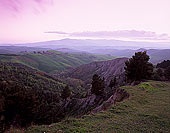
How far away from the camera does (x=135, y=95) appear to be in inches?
767

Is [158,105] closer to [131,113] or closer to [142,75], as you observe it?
[131,113]

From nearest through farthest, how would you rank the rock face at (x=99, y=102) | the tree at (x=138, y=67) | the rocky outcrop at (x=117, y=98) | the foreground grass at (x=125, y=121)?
the foreground grass at (x=125, y=121)
the rocky outcrop at (x=117, y=98)
the rock face at (x=99, y=102)
the tree at (x=138, y=67)

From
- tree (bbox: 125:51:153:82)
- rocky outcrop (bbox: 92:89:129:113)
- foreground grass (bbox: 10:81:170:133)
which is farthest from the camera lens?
tree (bbox: 125:51:153:82)

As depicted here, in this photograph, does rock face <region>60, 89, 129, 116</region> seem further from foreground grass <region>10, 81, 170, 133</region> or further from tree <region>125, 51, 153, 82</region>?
tree <region>125, 51, 153, 82</region>

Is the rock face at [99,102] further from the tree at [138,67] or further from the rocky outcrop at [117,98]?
the tree at [138,67]

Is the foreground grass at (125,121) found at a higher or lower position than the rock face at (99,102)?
higher

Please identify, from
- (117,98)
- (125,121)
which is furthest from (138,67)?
(125,121)

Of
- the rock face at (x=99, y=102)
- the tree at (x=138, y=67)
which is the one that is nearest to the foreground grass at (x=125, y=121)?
the rock face at (x=99, y=102)

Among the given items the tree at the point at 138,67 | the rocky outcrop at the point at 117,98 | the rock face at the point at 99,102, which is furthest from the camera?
the tree at the point at 138,67

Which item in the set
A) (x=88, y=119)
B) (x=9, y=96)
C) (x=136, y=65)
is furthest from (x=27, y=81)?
(x=88, y=119)

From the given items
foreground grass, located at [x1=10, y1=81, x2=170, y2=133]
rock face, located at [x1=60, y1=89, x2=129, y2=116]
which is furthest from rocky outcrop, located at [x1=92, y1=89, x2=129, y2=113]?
foreground grass, located at [x1=10, y1=81, x2=170, y2=133]

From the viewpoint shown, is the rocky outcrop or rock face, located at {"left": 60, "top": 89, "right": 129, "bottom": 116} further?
rock face, located at {"left": 60, "top": 89, "right": 129, "bottom": 116}

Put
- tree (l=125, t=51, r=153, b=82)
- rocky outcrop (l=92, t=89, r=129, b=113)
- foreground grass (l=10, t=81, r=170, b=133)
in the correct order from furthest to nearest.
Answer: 1. tree (l=125, t=51, r=153, b=82)
2. rocky outcrop (l=92, t=89, r=129, b=113)
3. foreground grass (l=10, t=81, r=170, b=133)

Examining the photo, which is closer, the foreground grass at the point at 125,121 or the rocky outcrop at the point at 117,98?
the foreground grass at the point at 125,121
